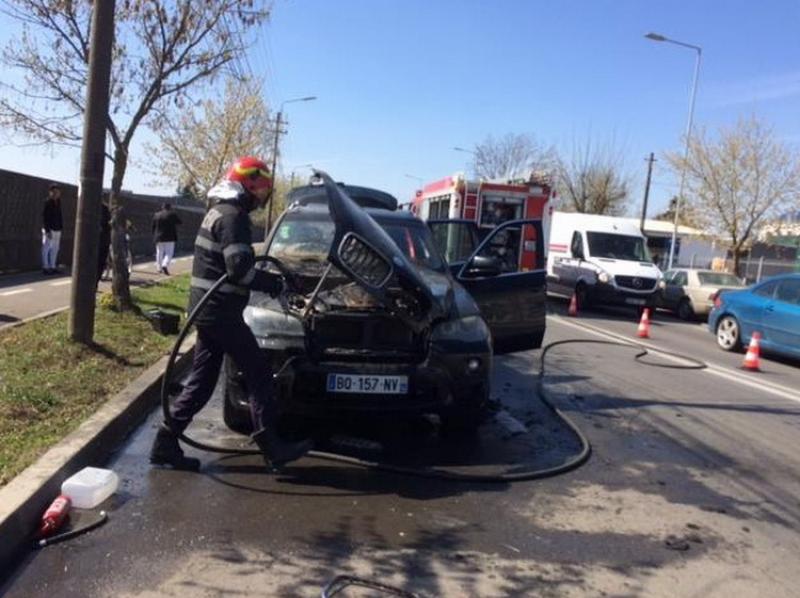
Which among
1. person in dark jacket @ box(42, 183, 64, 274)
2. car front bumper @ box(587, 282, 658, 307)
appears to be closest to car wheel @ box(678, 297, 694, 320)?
car front bumper @ box(587, 282, 658, 307)

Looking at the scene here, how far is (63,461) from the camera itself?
450 cm

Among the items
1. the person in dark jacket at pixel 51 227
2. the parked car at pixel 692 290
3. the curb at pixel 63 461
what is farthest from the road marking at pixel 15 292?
the parked car at pixel 692 290

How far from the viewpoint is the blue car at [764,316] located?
1220 cm

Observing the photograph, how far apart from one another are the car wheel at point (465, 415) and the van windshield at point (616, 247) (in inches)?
571

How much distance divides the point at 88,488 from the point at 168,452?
764 mm

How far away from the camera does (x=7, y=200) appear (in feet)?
49.3

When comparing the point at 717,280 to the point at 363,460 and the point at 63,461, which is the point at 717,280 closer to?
the point at 363,460

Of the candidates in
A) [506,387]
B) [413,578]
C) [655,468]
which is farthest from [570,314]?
[413,578]

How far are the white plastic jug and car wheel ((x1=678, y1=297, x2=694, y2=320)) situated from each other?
1876cm

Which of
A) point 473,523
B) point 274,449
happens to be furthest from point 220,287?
point 473,523

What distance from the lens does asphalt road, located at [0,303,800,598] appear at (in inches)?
143

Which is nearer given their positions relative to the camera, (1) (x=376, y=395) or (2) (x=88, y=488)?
(2) (x=88, y=488)

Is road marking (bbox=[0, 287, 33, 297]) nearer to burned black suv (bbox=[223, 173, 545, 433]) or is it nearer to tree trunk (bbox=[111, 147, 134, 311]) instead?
tree trunk (bbox=[111, 147, 134, 311])

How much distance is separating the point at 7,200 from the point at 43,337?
850cm
